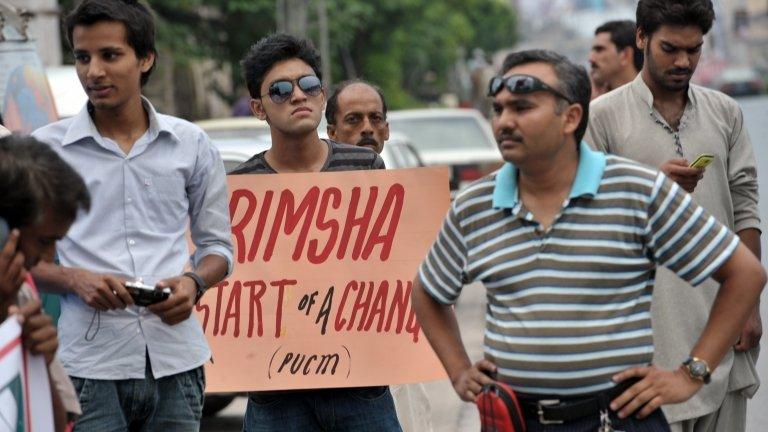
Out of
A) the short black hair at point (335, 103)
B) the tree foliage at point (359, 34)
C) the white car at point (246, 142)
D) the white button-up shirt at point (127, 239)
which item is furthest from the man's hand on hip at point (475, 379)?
the tree foliage at point (359, 34)

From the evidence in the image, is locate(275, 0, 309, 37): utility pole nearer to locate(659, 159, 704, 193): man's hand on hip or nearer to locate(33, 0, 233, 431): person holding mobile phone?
locate(659, 159, 704, 193): man's hand on hip

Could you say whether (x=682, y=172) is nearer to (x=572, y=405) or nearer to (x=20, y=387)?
(x=572, y=405)

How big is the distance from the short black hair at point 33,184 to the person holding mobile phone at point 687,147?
2.03 metres

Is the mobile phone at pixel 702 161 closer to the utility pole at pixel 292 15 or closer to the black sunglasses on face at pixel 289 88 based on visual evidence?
the black sunglasses on face at pixel 289 88

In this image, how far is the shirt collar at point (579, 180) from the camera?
372cm

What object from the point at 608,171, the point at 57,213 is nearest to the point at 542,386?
the point at 608,171

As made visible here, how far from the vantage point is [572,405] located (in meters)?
3.72

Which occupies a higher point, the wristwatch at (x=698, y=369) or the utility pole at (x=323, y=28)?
the wristwatch at (x=698, y=369)

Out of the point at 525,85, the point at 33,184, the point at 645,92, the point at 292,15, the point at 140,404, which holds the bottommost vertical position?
the point at 292,15

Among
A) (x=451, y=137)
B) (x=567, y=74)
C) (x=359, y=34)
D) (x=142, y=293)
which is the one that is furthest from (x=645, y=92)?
(x=359, y=34)

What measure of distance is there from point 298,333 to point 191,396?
108cm

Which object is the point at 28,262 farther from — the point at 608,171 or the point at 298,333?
the point at 298,333

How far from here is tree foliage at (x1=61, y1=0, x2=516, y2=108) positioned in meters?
27.6

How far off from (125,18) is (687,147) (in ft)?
5.98
